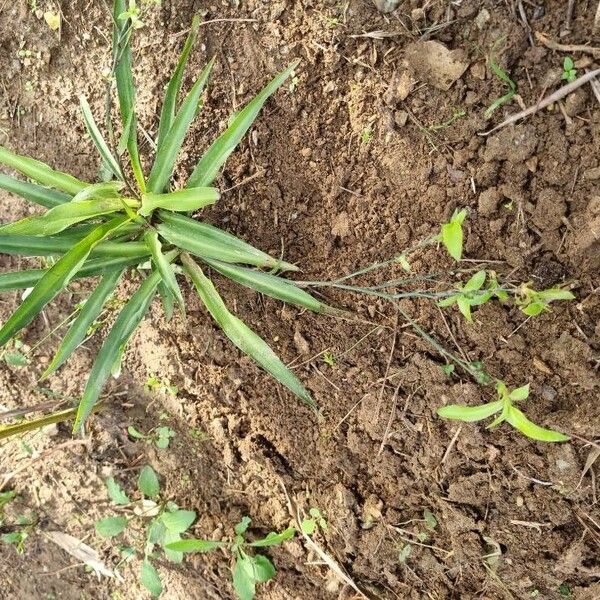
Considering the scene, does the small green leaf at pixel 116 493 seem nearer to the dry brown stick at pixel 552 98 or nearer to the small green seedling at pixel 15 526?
the small green seedling at pixel 15 526

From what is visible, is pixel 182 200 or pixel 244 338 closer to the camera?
pixel 182 200

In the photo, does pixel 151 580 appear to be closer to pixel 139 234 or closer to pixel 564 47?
pixel 139 234

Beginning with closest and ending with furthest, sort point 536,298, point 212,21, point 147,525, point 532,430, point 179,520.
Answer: point 532,430
point 536,298
point 212,21
point 179,520
point 147,525

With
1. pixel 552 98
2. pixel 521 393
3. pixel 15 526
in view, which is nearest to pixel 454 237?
pixel 521 393

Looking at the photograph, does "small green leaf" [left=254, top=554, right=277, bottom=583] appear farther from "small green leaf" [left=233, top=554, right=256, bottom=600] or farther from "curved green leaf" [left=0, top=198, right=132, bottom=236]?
"curved green leaf" [left=0, top=198, right=132, bottom=236]

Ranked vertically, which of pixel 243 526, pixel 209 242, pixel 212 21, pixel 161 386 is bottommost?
pixel 243 526
